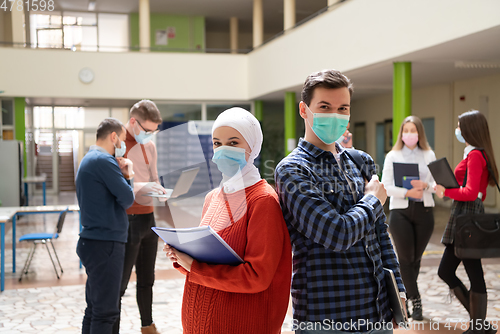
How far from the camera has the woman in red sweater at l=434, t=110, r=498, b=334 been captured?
3404 mm

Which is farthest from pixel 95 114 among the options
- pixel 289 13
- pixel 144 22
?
pixel 289 13

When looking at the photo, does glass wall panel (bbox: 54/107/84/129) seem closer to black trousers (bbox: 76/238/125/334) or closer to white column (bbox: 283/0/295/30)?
white column (bbox: 283/0/295/30)

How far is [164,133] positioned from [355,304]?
876 mm

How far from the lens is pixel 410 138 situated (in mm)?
4035

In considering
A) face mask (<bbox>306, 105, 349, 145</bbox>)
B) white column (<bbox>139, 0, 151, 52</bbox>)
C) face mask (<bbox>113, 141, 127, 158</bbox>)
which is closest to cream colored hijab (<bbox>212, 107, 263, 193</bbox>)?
face mask (<bbox>306, 105, 349, 145</bbox>)

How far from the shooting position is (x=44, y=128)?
16.6m

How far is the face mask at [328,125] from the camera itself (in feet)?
5.40

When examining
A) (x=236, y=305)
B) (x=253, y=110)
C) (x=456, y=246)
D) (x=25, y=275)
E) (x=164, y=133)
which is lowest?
(x=25, y=275)

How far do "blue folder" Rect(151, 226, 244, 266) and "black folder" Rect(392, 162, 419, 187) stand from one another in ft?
9.41

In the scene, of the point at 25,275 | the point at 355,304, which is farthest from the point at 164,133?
the point at 25,275

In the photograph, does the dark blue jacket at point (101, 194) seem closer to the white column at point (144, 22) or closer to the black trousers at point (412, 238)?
the black trousers at point (412, 238)

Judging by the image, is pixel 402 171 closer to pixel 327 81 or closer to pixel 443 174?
pixel 443 174

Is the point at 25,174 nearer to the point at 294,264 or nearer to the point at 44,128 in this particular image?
the point at 44,128

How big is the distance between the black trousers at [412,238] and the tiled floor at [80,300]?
1.34ft
